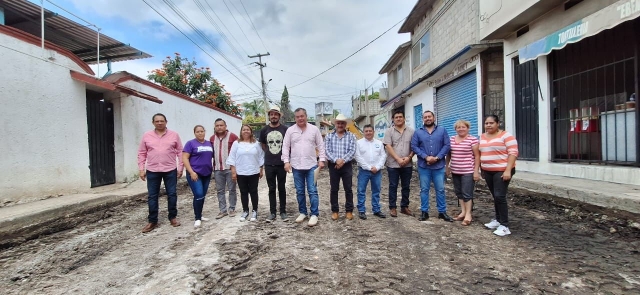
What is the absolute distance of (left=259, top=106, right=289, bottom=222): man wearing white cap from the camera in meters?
4.60

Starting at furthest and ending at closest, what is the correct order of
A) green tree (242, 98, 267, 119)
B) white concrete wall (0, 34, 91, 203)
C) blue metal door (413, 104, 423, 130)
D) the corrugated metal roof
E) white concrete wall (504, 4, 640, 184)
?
green tree (242, 98, 267, 119)
blue metal door (413, 104, 423, 130)
the corrugated metal roof
white concrete wall (504, 4, 640, 184)
white concrete wall (0, 34, 91, 203)

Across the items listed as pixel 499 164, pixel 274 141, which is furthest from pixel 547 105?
pixel 274 141

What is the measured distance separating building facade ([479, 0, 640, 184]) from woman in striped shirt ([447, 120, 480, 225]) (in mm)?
2767

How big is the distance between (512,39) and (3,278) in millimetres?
9827

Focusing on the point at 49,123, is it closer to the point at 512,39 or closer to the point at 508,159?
the point at 508,159

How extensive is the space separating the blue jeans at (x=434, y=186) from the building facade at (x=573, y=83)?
3.05 m

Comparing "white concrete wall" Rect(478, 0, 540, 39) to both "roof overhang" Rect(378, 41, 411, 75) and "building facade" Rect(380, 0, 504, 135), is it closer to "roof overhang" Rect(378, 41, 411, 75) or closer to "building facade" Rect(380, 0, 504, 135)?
"building facade" Rect(380, 0, 504, 135)

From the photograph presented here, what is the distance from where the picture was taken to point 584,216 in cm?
444

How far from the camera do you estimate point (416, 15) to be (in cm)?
1378

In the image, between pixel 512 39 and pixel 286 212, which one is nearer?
pixel 286 212

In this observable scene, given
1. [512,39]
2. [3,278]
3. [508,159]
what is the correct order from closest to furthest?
[3,278] < [508,159] < [512,39]

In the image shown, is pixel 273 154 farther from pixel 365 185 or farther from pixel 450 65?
pixel 450 65

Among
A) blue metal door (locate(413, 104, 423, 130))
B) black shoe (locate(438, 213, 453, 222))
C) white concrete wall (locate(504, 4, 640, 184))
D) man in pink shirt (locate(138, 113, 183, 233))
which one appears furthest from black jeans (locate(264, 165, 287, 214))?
blue metal door (locate(413, 104, 423, 130))

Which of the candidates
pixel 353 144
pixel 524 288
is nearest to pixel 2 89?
pixel 353 144
